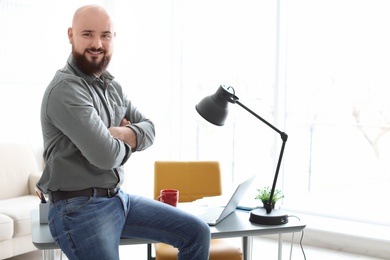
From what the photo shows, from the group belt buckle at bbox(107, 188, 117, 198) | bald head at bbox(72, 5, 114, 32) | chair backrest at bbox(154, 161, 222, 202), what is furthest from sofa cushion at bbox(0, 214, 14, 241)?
bald head at bbox(72, 5, 114, 32)

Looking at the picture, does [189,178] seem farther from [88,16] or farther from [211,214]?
[88,16]

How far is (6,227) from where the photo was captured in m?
3.47

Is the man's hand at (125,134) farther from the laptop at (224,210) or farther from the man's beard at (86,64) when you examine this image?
the laptop at (224,210)

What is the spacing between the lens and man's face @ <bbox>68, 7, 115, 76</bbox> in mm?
2213

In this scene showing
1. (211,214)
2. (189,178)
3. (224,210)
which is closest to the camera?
(224,210)

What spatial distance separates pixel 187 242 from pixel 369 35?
3051 mm

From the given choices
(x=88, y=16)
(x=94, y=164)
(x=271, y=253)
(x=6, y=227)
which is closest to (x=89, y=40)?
(x=88, y=16)

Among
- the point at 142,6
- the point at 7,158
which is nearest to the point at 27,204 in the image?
the point at 7,158

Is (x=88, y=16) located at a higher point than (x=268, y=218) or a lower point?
higher

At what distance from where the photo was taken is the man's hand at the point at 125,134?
222 cm

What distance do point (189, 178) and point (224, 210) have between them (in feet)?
2.50

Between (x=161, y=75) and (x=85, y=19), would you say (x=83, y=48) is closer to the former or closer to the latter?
(x=85, y=19)

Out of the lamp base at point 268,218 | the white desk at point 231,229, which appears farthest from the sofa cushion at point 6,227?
the lamp base at point 268,218

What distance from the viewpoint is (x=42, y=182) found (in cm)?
212
